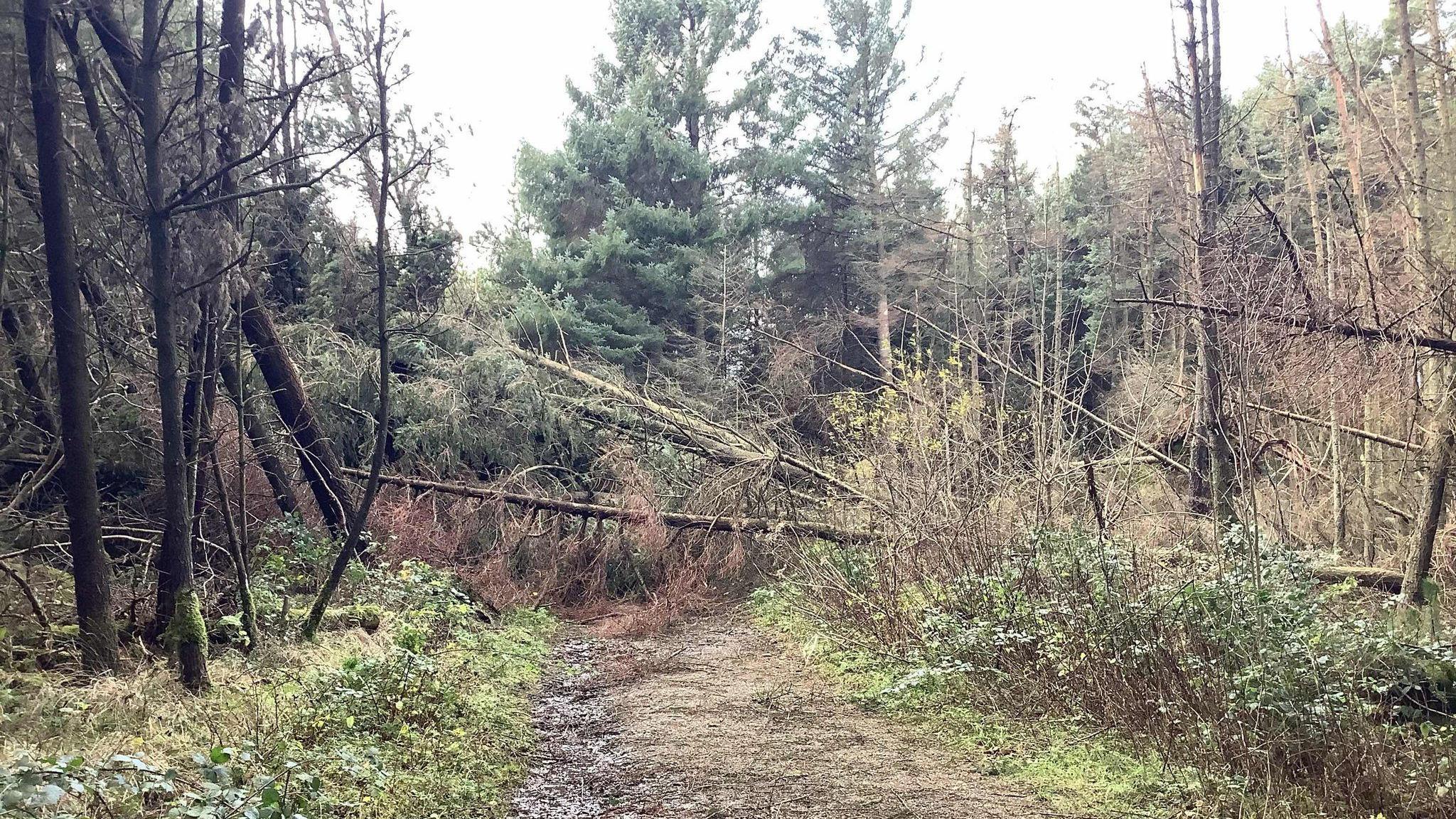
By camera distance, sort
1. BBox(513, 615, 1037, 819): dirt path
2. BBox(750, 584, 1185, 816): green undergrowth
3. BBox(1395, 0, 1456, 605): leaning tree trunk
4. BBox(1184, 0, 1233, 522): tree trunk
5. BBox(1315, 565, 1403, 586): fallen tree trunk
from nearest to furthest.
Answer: BBox(750, 584, 1185, 816): green undergrowth, BBox(513, 615, 1037, 819): dirt path, BBox(1395, 0, 1456, 605): leaning tree trunk, BBox(1315, 565, 1403, 586): fallen tree trunk, BBox(1184, 0, 1233, 522): tree trunk

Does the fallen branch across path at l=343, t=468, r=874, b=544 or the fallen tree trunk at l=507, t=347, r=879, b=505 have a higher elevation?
the fallen tree trunk at l=507, t=347, r=879, b=505

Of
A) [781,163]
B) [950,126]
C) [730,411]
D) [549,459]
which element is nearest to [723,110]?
[781,163]

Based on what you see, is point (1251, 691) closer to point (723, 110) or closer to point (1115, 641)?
point (1115, 641)

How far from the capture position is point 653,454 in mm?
12695

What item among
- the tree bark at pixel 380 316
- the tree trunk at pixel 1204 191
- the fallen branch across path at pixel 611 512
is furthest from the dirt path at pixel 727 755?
the tree trunk at pixel 1204 191

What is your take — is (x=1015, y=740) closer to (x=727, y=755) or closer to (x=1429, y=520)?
(x=727, y=755)

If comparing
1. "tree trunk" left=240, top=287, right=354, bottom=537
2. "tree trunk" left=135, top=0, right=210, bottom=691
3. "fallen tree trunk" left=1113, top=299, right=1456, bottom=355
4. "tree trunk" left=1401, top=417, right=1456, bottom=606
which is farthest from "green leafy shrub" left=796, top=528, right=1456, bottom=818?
"tree trunk" left=240, top=287, right=354, bottom=537

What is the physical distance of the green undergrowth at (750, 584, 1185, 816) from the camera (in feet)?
15.2

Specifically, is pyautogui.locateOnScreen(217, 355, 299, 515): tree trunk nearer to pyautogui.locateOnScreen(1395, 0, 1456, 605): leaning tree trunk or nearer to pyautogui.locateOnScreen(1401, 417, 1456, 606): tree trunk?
pyautogui.locateOnScreen(1395, 0, 1456, 605): leaning tree trunk

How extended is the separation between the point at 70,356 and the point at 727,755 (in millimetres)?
4733

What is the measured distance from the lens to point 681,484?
40.9 feet

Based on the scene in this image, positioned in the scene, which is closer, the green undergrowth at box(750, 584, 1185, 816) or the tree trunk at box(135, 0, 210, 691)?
the green undergrowth at box(750, 584, 1185, 816)

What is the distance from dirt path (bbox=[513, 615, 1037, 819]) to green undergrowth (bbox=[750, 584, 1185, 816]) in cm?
18

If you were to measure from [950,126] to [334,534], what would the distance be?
1973cm
